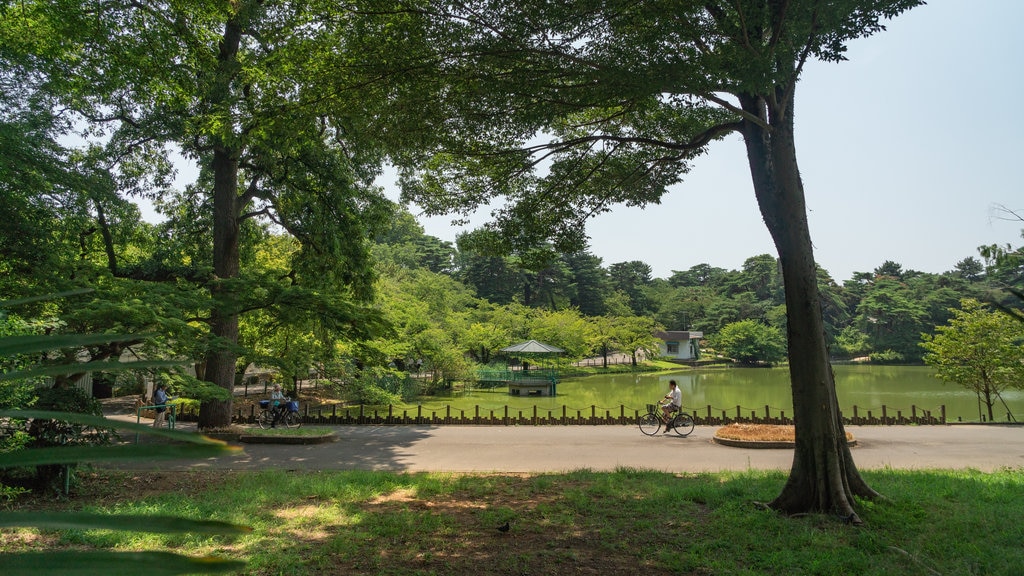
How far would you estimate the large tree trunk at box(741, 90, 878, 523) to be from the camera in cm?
653

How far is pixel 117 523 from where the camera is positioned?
0.57 metres

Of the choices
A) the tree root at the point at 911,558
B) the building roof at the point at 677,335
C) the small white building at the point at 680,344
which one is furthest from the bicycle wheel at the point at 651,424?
the small white building at the point at 680,344

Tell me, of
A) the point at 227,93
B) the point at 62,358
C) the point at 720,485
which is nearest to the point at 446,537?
the point at 720,485

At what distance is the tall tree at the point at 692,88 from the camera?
5.75 metres

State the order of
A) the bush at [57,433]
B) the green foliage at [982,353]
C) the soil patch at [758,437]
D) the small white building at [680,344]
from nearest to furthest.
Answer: the bush at [57,433] → the soil patch at [758,437] → the green foliage at [982,353] → the small white building at [680,344]

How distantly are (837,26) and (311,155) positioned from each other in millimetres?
10662

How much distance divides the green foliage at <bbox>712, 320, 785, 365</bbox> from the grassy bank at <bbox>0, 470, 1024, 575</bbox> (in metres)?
38.8

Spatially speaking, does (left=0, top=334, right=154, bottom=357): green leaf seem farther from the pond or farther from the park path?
the pond

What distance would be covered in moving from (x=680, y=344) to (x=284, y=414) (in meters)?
43.3

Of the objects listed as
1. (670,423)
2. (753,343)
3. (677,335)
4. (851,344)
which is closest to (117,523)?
(670,423)

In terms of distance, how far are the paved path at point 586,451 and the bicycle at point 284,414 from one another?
1.80 meters

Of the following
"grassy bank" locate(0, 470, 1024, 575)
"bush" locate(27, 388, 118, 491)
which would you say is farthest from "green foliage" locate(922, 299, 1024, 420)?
"bush" locate(27, 388, 118, 491)

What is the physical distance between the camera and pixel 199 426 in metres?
13.5

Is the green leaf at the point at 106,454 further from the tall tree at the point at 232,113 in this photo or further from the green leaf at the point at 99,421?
the tall tree at the point at 232,113
